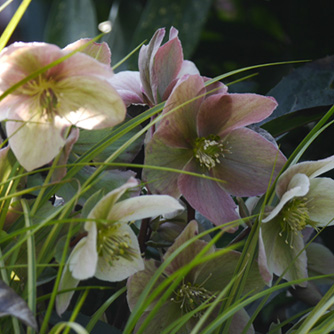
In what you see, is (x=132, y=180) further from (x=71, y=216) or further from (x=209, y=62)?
(x=209, y=62)

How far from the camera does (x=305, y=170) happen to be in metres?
0.35

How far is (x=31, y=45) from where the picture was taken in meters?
0.30

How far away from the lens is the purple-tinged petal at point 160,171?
336 mm

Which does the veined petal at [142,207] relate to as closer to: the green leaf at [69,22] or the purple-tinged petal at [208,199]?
the purple-tinged petal at [208,199]

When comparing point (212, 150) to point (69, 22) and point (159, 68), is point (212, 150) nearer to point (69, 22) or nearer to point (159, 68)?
point (159, 68)

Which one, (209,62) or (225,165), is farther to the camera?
(209,62)

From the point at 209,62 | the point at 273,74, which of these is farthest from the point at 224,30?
the point at 273,74

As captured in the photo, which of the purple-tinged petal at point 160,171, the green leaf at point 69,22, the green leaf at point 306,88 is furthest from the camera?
the green leaf at point 69,22

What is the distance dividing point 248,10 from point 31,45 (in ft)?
2.96

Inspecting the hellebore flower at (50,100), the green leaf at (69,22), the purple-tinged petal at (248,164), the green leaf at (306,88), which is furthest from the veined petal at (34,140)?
the green leaf at (69,22)

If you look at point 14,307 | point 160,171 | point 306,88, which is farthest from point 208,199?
point 306,88

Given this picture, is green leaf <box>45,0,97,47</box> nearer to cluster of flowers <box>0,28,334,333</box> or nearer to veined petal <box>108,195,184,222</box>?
cluster of flowers <box>0,28,334,333</box>

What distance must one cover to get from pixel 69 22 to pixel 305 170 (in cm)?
67

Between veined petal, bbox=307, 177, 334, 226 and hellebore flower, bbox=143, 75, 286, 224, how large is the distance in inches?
1.2
